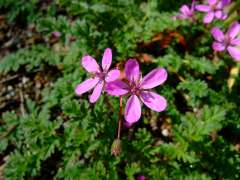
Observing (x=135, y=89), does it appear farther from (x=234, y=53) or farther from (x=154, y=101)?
(x=234, y=53)

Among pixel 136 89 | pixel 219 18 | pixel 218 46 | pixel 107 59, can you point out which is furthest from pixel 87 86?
pixel 219 18

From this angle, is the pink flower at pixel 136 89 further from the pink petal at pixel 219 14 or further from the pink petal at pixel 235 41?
the pink petal at pixel 219 14

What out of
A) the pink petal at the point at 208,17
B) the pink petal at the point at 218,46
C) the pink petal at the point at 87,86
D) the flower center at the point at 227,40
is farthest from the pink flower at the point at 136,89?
the pink petal at the point at 208,17

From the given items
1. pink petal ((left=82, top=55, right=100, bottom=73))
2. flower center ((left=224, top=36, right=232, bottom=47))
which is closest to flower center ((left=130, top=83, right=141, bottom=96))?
pink petal ((left=82, top=55, right=100, bottom=73))

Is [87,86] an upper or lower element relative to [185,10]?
upper

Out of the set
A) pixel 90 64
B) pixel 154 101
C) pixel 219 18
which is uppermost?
pixel 90 64

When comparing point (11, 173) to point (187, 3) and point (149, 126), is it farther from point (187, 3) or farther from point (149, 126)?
point (187, 3)
